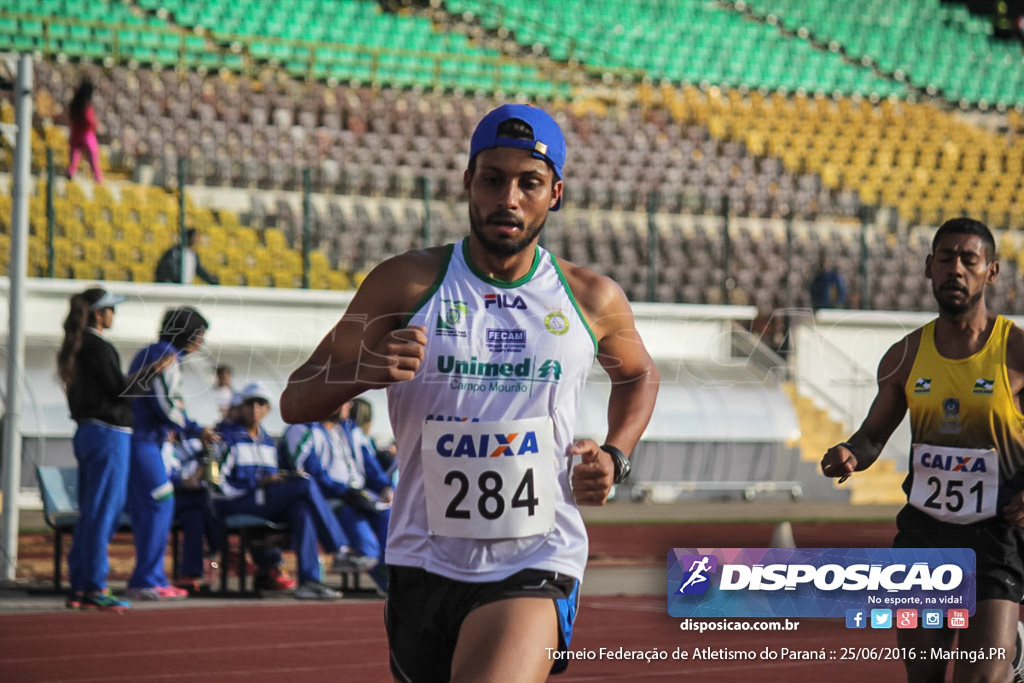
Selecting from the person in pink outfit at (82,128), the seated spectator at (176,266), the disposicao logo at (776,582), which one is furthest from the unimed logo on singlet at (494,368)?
the seated spectator at (176,266)

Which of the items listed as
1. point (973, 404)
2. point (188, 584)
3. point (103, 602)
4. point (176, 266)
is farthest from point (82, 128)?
point (973, 404)

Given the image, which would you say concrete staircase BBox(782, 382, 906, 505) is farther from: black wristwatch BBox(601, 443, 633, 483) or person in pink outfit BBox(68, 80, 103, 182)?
black wristwatch BBox(601, 443, 633, 483)

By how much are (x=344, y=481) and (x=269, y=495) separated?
0.71 metres

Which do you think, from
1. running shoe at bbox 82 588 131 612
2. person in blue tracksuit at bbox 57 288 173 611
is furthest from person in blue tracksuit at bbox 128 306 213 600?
running shoe at bbox 82 588 131 612

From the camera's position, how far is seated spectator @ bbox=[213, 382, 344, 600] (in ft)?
37.3

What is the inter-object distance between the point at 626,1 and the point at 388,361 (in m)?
35.3

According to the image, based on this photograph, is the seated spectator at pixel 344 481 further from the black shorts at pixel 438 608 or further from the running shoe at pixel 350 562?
the black shorts at pixel 438 608

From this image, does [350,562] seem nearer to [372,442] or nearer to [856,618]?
[372,442]

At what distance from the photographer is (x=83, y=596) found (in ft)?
33.8

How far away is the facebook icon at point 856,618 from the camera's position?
16.9ft

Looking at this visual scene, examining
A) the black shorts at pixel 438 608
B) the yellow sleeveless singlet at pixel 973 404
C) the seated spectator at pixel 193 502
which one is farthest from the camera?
the seated spectator at pixel 193 502

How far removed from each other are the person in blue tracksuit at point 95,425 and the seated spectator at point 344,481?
1835 millimetres

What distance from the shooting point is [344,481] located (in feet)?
38.9

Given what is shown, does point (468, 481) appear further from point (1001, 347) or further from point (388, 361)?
point (1001, 347)
